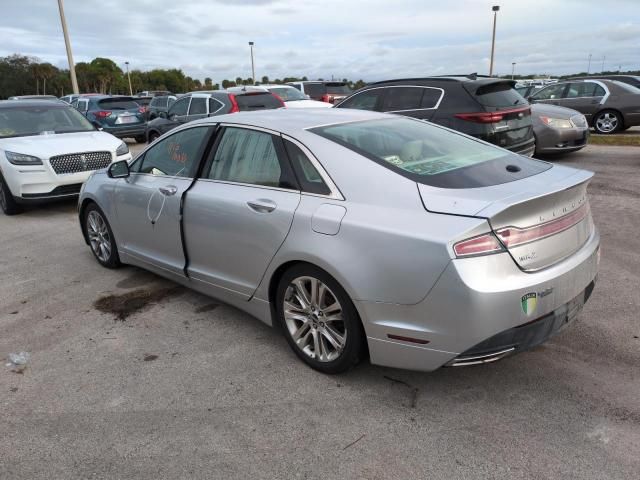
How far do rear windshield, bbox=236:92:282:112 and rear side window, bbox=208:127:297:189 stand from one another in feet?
26.4

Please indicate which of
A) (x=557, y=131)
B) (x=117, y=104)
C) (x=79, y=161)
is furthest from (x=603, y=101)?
(x=117, y=104)

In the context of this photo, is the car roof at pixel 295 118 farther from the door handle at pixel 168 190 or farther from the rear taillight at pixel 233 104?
the rear taillight at pixel 233 104

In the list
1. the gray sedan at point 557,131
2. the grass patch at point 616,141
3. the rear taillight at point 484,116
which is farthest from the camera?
the grass patch at point 616,141

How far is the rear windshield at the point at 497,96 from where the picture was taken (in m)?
7.22

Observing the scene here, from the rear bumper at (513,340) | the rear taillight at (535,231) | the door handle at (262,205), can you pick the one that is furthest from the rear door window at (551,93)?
the rear bumper at (513,340)

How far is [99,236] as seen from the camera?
5.46 metres

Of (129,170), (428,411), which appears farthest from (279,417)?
(129,170)

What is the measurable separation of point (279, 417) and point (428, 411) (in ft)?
2.68

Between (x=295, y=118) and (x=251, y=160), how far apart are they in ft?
1.44

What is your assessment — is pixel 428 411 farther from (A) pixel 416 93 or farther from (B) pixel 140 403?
(A) pixel 416 93

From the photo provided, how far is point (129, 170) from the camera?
480cm

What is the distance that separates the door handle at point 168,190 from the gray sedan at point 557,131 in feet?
24.5

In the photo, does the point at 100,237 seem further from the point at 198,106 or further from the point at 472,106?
the point at 198,106

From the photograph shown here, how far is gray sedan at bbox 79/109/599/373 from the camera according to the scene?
2.57 m
